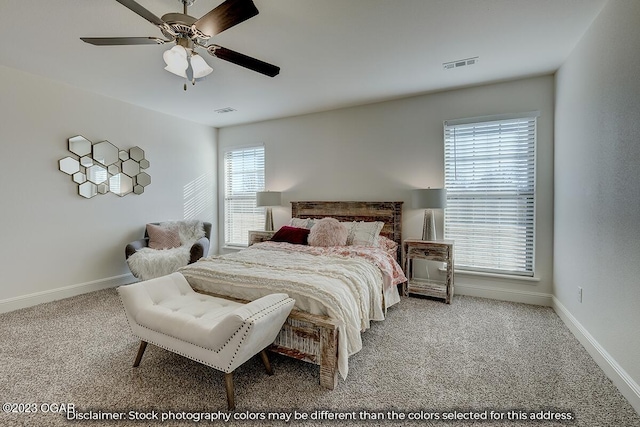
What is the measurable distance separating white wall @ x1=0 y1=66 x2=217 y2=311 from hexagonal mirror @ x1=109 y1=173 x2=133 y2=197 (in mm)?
87

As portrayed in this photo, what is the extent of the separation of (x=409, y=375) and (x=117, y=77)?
4200 millimetres

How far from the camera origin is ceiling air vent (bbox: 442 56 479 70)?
2.96 m

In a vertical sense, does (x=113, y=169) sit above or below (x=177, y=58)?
below

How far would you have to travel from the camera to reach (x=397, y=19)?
2299 mm

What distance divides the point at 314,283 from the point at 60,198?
3544mm

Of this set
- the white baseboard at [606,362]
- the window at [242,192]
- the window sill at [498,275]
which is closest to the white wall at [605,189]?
the white baseboard at [606,362]

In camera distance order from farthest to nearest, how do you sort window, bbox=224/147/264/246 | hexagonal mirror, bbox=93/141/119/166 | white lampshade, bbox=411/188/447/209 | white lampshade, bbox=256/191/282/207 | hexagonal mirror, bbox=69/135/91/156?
window, bbox=224/147/264/246 < white lampshade, bbox=256/191/282/207 < hexagonal mirror, bbox=93/141/119/166 < hexagonal mirror, bbox=69/135/91/156 < white lampshade, bbox=411/188/447/209

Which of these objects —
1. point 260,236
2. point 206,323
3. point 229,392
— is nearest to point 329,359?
point 229,392

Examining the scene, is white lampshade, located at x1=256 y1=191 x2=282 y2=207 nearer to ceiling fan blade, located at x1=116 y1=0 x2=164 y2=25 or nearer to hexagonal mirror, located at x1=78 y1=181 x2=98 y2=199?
hexagonal mirror, located at x1=78 y1=181 x2=98 y2=199

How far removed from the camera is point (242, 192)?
556cm

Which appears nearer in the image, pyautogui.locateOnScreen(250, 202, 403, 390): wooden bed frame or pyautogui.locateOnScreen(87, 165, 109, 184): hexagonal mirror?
pyautogui.locateOnScreen(250, 202, 403, 390): wooden bed frame

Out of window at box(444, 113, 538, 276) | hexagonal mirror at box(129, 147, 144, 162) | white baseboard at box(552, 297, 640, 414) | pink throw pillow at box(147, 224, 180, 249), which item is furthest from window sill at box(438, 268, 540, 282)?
hexagonal mirror at box(129, 147, 144, 162)

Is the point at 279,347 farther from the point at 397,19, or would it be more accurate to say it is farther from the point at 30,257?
the point at 30,257

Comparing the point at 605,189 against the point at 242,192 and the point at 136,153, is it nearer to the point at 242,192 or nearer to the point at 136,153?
the point at 242,192
